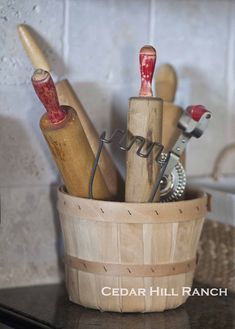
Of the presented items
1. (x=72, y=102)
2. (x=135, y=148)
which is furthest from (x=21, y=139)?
(x=135, y=148)

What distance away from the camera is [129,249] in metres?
0.82

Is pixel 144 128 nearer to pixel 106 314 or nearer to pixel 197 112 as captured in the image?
pixel 197 112

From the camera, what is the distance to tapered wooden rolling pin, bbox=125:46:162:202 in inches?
32.2

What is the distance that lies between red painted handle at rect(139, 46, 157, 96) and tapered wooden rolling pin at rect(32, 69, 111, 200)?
98mm

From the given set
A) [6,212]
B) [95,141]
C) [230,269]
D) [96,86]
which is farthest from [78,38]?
[230,269]

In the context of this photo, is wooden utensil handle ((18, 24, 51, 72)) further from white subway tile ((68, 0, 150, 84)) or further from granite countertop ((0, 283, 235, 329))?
granite countertop ((0, 283, 235, 329))

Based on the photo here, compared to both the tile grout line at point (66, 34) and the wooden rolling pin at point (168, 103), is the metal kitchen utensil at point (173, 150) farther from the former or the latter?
the tile grout line at point (66, 34)

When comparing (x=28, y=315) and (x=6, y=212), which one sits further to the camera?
(x=6, y=212)

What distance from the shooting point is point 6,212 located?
0.96m

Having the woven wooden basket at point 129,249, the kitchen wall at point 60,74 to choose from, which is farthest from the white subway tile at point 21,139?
the woven wooden basket at point 129,249

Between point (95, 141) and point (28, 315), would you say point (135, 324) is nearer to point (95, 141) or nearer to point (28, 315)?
point (28, 315)

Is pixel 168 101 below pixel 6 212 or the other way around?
the other way around

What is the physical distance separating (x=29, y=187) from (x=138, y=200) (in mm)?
214

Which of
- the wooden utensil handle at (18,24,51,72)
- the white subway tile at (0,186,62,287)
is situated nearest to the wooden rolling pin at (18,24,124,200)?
the wooden utensil handle at (18,24,51,72)
